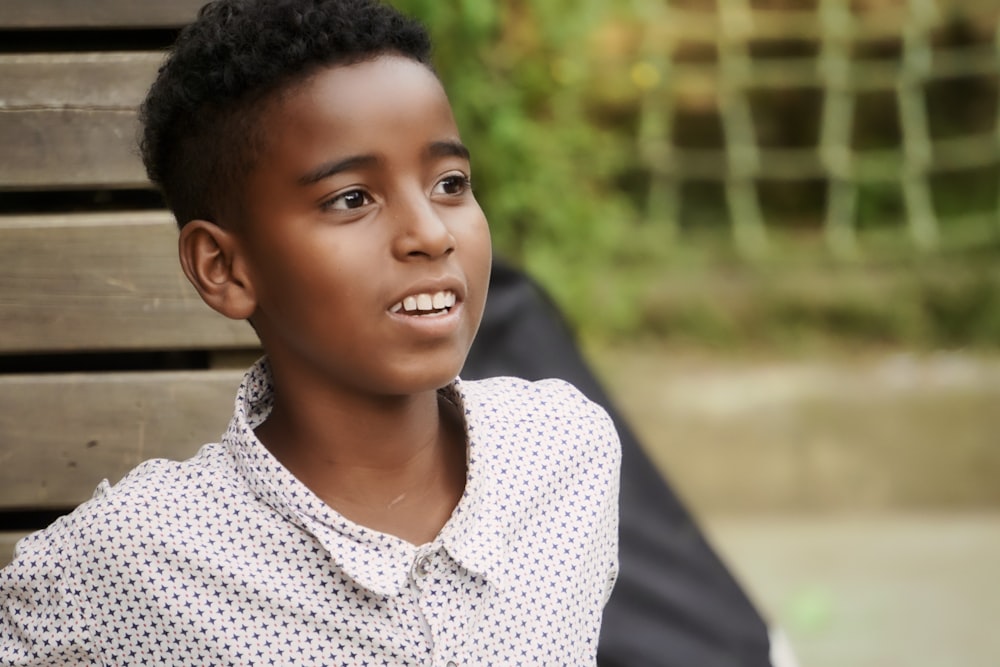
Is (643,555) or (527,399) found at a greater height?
(527,399)

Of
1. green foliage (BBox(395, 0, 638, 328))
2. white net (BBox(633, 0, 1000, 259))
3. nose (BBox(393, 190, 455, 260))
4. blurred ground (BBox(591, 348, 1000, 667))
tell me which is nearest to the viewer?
nose (BBox(393, 190, 455, 260))

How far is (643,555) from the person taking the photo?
267 cm

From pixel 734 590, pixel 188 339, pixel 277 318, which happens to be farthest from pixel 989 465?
pixel 277 318

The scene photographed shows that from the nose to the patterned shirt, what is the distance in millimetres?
287

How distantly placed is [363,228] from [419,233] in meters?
0.06

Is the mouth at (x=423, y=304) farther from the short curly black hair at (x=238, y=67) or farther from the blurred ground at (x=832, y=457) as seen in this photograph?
the blurred ground at (x=832, y=457)

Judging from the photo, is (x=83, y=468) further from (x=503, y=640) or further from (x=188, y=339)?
(x=503, y=640)

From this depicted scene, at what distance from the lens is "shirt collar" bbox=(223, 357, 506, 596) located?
59.7 inches

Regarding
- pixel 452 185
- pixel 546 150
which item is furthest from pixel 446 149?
pixel 546 150

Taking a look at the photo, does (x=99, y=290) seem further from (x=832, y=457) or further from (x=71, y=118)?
(x=832, y=457)

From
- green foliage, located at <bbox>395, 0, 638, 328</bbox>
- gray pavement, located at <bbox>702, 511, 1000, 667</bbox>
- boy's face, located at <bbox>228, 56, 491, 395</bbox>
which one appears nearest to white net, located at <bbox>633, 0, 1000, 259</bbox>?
green foliage, located at <bbox>395, 0, 638, 328</bbox>

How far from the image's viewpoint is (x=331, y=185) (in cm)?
148

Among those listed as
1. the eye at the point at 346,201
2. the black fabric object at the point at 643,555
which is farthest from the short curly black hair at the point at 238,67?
the black fabric object at the point at 643,555

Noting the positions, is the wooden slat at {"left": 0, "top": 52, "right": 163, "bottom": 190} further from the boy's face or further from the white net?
the white net
